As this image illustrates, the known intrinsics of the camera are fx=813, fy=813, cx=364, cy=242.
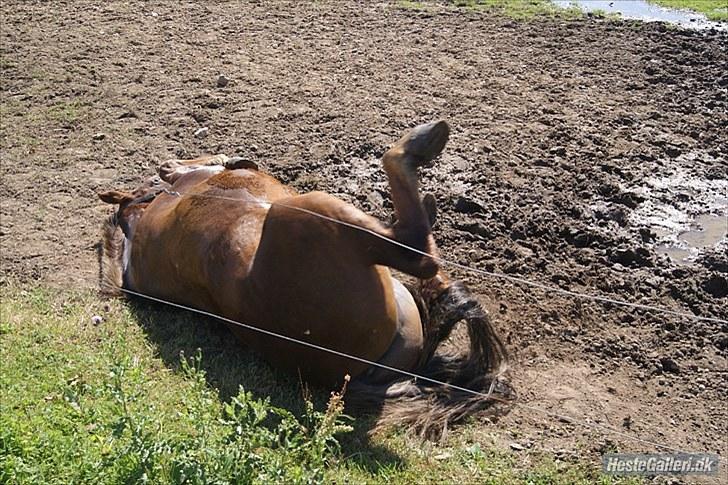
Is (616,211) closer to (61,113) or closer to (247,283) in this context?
(247,283)

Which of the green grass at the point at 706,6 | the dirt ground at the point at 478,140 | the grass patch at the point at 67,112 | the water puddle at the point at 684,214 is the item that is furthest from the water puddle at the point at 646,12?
the grass patch at the point at 67,112

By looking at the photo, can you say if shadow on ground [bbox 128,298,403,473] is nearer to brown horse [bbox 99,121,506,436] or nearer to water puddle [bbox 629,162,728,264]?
brown horse [bbox 99,121,506,436]

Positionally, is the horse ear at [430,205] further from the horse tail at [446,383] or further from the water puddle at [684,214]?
the water puddle at [684,214]

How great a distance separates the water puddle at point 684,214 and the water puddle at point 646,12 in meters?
3.87

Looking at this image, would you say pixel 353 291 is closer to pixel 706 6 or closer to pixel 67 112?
pixel 67 112

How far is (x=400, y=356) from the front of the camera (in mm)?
4109

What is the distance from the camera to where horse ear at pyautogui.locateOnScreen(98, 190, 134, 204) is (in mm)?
5898

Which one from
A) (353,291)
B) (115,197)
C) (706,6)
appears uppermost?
(706,6)

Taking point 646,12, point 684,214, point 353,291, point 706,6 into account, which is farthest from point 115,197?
point 706,6

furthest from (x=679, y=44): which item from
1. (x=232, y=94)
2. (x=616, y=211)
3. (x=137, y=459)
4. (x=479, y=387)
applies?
(x=137, y=459)

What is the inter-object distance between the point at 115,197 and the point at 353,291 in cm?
279

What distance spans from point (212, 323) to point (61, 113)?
14.0 feet

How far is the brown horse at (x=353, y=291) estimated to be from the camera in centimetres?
380

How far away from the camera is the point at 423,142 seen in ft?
12.6
